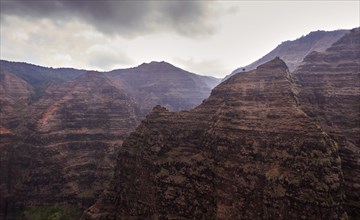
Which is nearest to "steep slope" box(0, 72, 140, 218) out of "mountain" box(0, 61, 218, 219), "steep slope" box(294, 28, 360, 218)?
"mountain" box(0, 61, 218, 219)

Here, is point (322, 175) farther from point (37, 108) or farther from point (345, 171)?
point (37, 108)

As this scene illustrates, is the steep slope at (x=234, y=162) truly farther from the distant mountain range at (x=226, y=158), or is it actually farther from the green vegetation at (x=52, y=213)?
the green vegetation at (x=52, y=213)

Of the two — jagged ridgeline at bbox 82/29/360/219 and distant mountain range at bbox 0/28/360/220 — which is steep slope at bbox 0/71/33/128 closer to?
distant mountain range at bbox 0/28/360/220

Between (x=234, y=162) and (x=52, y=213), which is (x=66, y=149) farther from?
(x=234, y=162)

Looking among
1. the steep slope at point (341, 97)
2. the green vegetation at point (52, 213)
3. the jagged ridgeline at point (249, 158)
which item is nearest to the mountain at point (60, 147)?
the green vegetation at point (52, 213)

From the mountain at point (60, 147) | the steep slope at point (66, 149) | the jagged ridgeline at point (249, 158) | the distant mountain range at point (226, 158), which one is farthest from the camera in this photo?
the steep slope at point (66, 149)

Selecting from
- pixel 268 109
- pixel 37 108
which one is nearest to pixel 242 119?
pixel 268 109
